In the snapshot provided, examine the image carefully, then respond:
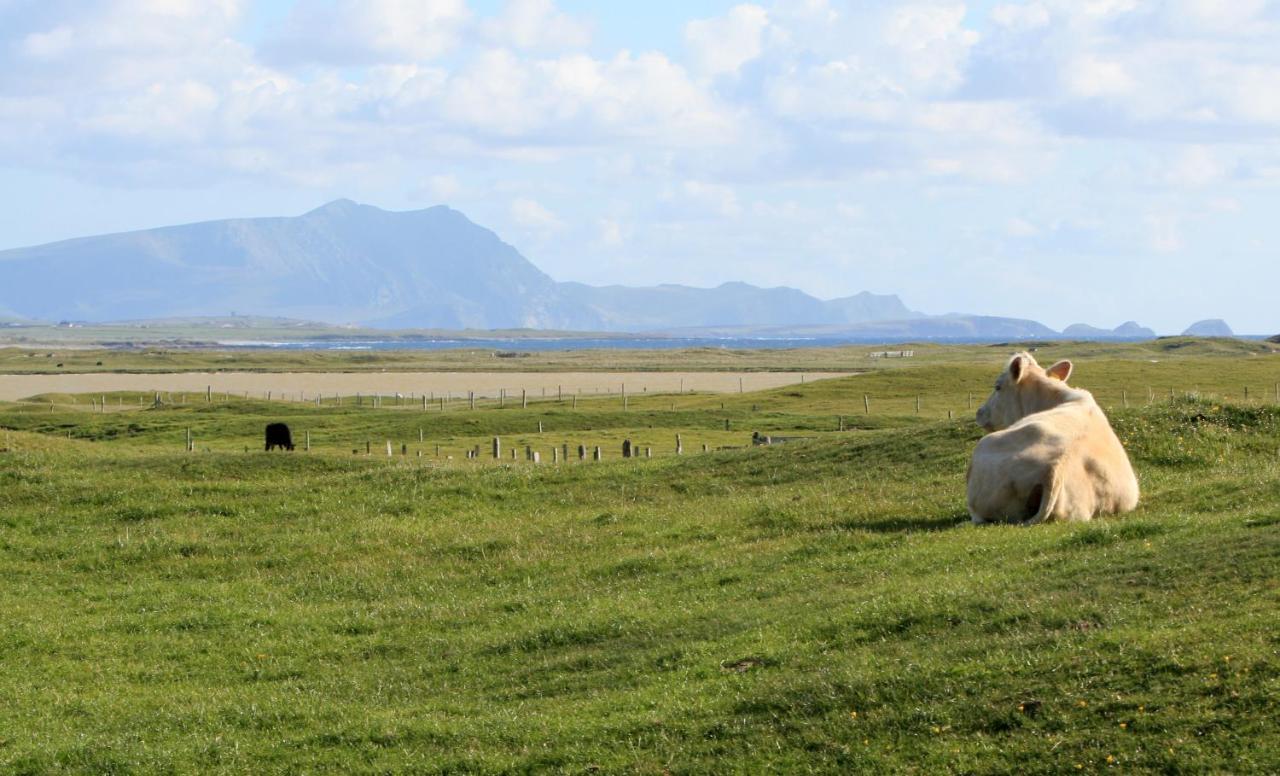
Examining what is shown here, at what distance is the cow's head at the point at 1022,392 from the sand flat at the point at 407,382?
10262 cm

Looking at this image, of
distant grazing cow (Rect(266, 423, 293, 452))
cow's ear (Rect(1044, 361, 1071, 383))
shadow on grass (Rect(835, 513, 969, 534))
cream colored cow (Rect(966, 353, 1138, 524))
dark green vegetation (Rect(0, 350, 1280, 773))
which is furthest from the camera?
distant grazing cow (Rect(266, 423, 293, 452))

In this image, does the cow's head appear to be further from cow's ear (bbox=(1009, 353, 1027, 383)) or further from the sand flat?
the sand flat

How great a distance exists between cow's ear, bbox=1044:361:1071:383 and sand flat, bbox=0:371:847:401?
102 m

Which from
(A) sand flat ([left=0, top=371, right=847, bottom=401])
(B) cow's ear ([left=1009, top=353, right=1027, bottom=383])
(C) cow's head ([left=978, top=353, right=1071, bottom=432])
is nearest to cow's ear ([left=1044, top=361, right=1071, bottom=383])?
(C) cow's head ([left=978, top=353, right=1071, bottom=432])

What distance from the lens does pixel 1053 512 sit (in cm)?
2106

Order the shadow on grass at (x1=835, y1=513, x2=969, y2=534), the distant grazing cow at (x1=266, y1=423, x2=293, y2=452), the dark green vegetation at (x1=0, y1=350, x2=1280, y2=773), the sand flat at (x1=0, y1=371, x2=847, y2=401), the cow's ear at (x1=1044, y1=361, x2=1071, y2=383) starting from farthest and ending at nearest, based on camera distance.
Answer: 1. the sand flat at (x1=0, y1=371, x2=847, y2=401)
2. the distant grazing cow at (x1=266, y1=423, x2=293, y2=452)
3. the cow's ear at (x1=1044, y1=361, x2=1071, y2=383)
4. the shadow on grass at (x1=835, y1=513, x2=969, y2=534)
5. the dark green vegetation at (x1=0, y1=350, x2=1280, y2=773)

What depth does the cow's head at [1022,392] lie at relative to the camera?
24188 mm

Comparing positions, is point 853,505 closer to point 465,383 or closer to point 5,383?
point 465,383

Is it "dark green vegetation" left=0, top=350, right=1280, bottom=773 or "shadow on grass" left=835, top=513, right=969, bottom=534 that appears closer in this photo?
"dark green vegetation" left=0, top=350, right=1280, bottom=773

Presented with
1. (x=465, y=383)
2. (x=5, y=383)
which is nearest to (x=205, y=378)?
(x=5, y=383)

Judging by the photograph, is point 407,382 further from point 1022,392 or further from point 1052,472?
point 1052,472

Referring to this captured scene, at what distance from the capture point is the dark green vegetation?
12227 mm

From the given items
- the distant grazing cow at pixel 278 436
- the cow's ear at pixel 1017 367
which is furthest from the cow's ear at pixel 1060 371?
the distant grazing cow at pixel 278 436

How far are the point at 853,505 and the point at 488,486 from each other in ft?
32.6
